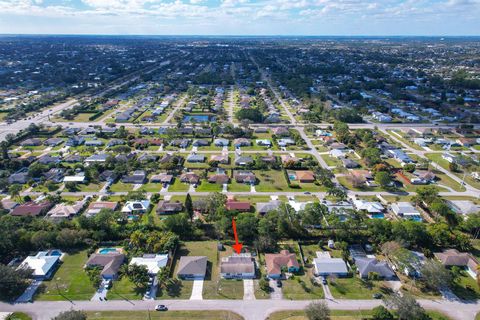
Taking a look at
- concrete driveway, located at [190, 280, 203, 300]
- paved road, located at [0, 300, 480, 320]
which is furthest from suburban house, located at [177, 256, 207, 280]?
paved road, located at [0, 300, 480, 320]

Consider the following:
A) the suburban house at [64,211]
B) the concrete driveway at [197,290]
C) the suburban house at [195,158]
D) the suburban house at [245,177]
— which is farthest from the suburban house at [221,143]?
the concrete driveway at [197,290]

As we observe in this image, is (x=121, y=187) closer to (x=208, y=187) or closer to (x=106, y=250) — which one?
(x=208, y=187)

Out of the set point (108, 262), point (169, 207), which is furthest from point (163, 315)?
point (169, 207)

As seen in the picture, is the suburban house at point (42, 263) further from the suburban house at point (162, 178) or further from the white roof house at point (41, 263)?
the suburban house at point (162, 178)

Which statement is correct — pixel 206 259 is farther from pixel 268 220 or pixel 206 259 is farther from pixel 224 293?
pixel 268 220

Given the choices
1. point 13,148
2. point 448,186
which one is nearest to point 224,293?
point 448,186
